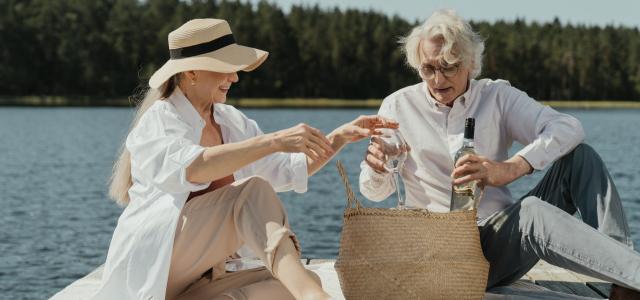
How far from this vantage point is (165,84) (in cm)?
356

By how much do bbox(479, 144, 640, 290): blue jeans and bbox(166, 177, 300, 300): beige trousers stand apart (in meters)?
0.84

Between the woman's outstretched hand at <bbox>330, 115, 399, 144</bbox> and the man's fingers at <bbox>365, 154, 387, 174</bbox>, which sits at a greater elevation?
the woman's outstretched hand at <bbox>330, 115, 399, 144</bbox>

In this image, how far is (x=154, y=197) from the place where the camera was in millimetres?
3381

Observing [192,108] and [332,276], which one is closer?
[192,108]

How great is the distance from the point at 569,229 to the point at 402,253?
1.92ft

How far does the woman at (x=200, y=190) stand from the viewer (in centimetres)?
321

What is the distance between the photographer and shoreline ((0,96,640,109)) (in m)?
75.4

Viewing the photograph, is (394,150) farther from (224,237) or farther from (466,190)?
(224,237)

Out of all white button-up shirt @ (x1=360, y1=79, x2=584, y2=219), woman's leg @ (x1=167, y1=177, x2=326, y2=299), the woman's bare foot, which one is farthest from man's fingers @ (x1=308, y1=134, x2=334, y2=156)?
white button-up shirt @ (x1=360, y1=79, x2=584, y2=219)

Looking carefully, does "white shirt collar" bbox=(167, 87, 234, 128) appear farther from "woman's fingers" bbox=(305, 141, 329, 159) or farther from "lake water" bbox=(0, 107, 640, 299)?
"lake water" bbox=(0, 107, 640, 299)

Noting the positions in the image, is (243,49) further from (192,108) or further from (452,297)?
(452,297)

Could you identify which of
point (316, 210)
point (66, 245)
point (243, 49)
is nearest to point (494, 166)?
point (243, 49)

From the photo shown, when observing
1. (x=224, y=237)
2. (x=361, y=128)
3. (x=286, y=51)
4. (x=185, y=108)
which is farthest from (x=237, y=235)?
(x=286, y=51)

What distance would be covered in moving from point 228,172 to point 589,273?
4.32 feet
